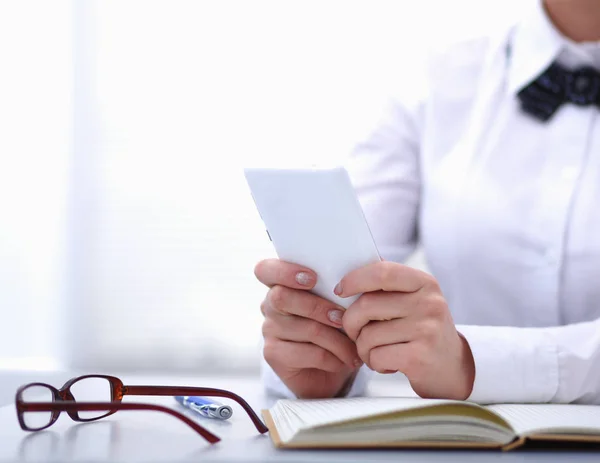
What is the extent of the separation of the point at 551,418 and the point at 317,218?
0.27 metres

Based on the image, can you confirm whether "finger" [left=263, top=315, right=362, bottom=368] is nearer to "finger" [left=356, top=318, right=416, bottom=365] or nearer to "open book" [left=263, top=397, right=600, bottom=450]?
"finger" [left=356, top=318, right=416, bottom=365]

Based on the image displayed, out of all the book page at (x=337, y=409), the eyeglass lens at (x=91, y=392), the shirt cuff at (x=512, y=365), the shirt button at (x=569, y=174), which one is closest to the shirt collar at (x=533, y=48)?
the shirt button at (x=569, y=174)

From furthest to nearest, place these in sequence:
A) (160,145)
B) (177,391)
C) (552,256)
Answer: (160,145)
(552,256)
(177,391)

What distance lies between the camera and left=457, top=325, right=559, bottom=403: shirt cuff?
74 cm

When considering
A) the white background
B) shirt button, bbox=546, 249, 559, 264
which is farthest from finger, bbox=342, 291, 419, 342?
the white background

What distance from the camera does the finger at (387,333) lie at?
27.9 inches

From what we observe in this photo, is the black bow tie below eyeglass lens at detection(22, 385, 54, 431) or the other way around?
the other way around

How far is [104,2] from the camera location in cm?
221

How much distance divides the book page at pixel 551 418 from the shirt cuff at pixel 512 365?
0.10ft

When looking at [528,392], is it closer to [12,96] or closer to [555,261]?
[555,261]

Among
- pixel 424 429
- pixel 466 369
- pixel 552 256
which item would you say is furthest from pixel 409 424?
pixel 552 256

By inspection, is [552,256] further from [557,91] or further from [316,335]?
[316,335]

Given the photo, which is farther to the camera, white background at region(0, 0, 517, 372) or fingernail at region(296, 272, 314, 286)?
white background at region(0, 0, 517, 372)

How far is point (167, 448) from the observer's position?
1.68 feet
